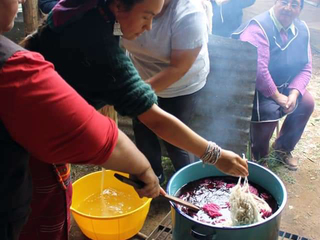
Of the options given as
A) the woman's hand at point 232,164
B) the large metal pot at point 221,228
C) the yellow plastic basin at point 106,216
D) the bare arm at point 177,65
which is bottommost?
the yellow plastic basin at point 106,216

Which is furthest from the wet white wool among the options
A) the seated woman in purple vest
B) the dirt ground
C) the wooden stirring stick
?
the seated woman in purple vest

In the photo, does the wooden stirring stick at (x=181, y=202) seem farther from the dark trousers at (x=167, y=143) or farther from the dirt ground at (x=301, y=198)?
the dirt ground at (x=301, y=198)

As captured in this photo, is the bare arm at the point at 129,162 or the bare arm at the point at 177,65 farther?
the bare arm at the point at 177,65

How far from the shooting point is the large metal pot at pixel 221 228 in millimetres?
1478

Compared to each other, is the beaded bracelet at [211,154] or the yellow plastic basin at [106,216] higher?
the beaded bracelet at [211,154]

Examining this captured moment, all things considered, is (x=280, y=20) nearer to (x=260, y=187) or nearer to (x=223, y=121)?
(x=223, y=121)

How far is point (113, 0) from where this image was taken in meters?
1.26

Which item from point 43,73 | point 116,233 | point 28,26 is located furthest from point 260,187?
point 28,26

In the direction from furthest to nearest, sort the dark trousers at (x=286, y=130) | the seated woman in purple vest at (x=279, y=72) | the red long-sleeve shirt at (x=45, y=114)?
the dark trousers at (x=286, y=130) < the seated woman in purple vest at (x=279, y=72) < the red long-sleeve shirt at (x=45, y=114)

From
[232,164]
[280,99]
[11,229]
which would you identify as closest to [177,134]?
[232,164]

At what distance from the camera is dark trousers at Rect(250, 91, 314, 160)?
327cm

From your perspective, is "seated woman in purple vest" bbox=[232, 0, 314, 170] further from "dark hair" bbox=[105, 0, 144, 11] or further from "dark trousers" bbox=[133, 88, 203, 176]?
"dark hair" bbox=[105, 0, 144, 11]

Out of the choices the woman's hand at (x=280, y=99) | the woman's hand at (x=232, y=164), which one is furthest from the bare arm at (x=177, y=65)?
the woman's hand at (x=280, y=99)

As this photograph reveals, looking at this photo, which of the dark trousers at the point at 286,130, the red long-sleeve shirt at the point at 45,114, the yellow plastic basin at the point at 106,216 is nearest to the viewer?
the red long-sleeve shirt at the point at 45,114
